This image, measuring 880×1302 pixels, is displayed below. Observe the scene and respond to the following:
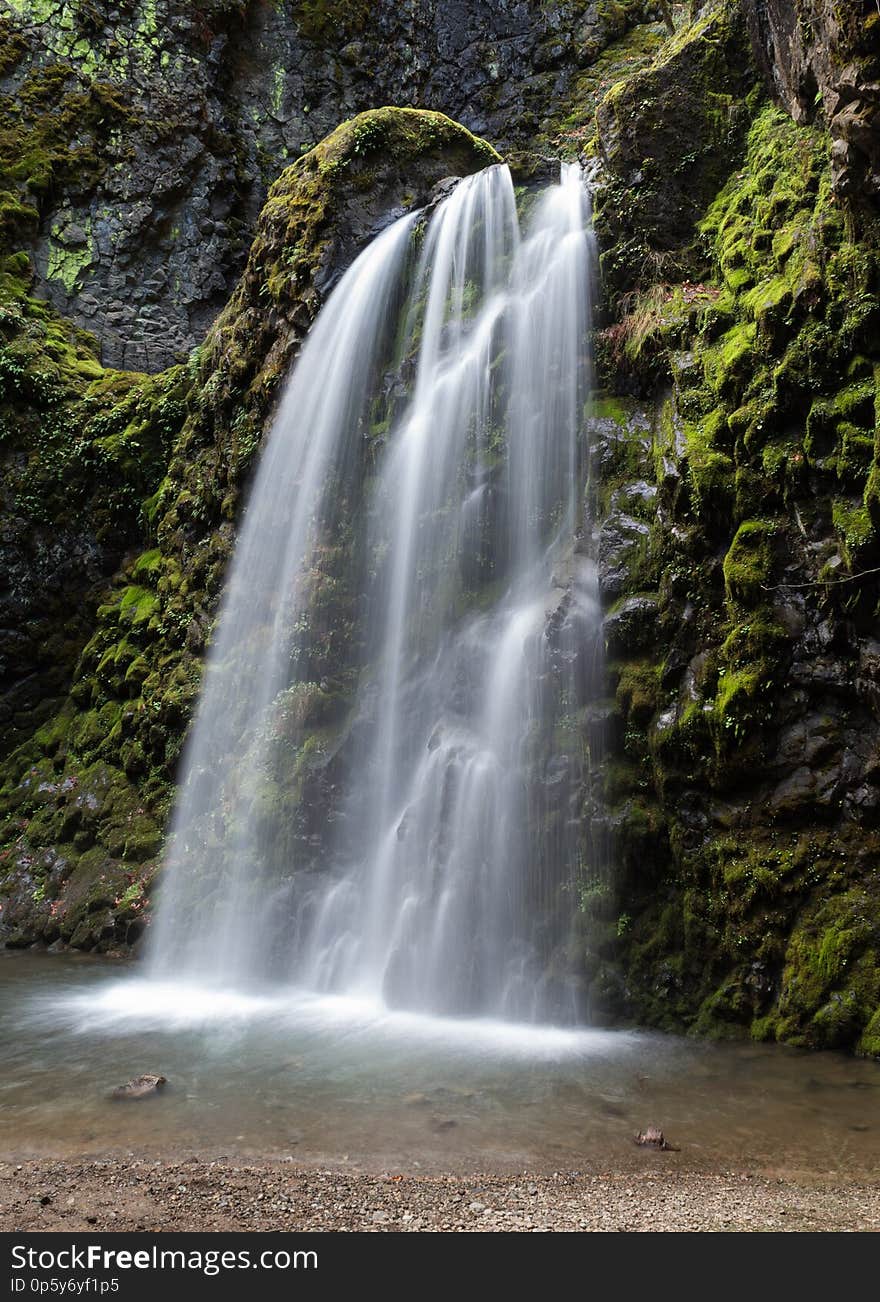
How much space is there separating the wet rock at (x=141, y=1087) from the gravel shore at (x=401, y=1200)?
3.45ft

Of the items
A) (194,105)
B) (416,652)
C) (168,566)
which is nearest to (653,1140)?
(416,652)

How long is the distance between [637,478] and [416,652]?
2988mm

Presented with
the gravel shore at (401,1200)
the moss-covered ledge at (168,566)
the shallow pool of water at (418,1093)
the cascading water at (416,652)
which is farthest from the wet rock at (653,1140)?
the moss-covered ledge at (168,566)

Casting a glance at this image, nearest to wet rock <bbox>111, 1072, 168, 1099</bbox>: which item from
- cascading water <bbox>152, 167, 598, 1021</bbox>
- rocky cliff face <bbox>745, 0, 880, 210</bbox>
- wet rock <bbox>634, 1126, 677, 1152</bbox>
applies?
cascading water <bbox>152, 167, 598, 1021</bbox>

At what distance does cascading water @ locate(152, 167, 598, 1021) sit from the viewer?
7.50 meters

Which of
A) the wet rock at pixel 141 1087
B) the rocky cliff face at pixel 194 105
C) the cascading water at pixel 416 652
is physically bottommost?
the wet rock at pixel 141 1087

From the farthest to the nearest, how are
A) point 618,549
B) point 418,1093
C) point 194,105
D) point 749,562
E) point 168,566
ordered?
point 194,105 < point 168,566 < point 618,549 < point 749,562 < point 418,1093

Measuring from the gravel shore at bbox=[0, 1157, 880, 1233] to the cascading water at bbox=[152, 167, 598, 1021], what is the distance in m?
3.22

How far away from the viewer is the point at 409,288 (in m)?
11.9

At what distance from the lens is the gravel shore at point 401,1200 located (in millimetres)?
3215

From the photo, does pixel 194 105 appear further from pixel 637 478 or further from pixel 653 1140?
pixel 653 1140

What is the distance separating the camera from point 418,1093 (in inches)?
196

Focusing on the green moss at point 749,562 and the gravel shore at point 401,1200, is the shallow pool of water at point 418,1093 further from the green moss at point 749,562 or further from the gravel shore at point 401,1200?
the green moss at point 749,562
